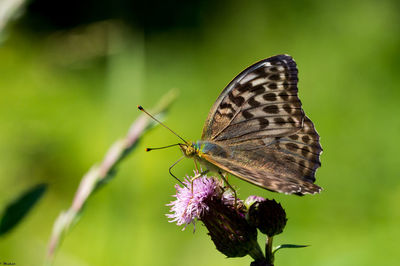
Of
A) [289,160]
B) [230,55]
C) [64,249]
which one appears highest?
[230,55]

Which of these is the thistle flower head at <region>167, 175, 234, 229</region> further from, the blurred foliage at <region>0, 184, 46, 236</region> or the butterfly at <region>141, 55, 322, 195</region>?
the blurred foliage at <region>0, 184, 46, 236</region>

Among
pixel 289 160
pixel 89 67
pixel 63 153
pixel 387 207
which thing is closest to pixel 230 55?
pixel 89 67

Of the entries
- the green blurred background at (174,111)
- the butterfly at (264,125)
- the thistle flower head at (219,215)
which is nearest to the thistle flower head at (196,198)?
the thistle flower head at (219,215)

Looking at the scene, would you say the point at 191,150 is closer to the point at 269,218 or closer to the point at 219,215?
the point at 219,215

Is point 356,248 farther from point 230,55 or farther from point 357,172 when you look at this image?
point 230,55

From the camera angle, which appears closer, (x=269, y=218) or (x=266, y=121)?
(x=269, y=218)

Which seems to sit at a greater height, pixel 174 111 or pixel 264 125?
pixel 264 125

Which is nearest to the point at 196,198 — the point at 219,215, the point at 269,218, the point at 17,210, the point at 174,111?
the point at 219,215
